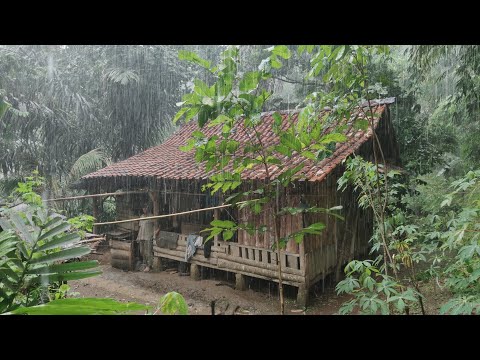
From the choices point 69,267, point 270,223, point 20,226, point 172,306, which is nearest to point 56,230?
point 20,226

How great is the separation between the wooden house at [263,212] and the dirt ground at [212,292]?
28 centimetres

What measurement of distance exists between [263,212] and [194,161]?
6.07ft

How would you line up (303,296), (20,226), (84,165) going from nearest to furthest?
(20,226) → (303,296) → (84,165)

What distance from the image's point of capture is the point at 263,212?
5.51 m

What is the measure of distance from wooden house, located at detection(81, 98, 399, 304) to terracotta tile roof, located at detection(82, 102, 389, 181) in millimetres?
14

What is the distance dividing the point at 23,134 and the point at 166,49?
527 cm

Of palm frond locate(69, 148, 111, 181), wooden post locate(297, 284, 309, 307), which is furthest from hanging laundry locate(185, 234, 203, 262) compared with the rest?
palm frond locate(69, 148, 111, 181)

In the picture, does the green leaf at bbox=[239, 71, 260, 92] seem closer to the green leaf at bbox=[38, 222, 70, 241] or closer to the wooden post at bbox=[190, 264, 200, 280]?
the green leaf at bbox=[38, 222, 70, 241]

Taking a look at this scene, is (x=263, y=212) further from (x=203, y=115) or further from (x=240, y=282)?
(x=203, y=115)

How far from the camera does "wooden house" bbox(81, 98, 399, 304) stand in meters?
5.02
